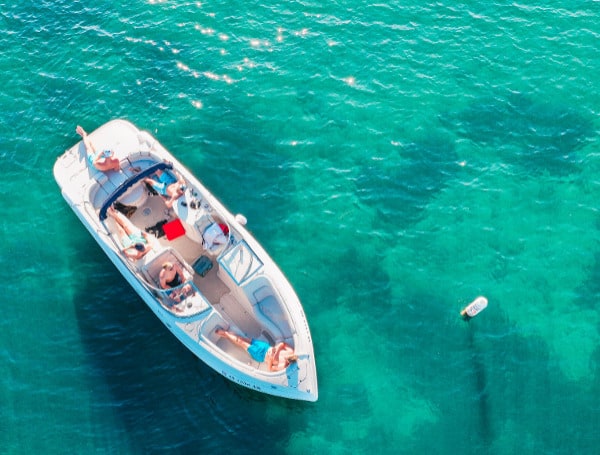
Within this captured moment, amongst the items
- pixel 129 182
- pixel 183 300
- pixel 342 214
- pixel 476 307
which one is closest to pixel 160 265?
pixel 183 300

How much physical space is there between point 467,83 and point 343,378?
2085 centimetres

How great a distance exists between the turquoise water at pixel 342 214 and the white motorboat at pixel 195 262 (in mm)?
2323

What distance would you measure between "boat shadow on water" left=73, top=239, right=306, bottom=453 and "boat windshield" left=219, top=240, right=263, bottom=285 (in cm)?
461

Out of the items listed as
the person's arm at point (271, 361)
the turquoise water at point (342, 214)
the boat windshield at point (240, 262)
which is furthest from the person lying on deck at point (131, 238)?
the person's arm at point (271, 361)

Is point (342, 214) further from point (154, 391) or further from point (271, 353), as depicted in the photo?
point (154, 391)

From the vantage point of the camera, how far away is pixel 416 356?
89.8 feet

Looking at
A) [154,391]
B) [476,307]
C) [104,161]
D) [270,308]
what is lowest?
[154,391]

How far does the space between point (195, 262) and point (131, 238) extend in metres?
3.30

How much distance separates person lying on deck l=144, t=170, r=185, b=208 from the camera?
28.8 metres

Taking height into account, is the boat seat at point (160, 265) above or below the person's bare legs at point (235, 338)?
above

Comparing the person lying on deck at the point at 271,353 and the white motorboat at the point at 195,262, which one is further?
the white motorboat at the point at 195,262

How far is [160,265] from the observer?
2738 centimetres

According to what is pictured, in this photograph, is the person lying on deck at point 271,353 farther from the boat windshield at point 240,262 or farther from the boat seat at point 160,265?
the boat seat at point 160,265

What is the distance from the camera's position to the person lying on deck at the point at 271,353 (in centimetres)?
2466
